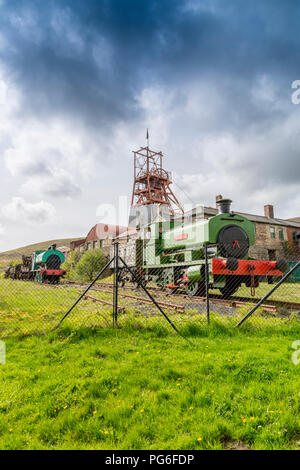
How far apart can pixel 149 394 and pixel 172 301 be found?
677 centimetres

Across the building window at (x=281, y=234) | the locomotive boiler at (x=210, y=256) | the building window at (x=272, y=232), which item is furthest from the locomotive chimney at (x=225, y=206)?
the building window at (x=281, y=234)

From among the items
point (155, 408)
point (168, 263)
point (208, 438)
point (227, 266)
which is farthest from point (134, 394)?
point (168, 263)

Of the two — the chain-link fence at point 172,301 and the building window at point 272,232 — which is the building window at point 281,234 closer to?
the building window at point 272,232

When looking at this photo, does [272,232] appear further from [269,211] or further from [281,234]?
[269,211]

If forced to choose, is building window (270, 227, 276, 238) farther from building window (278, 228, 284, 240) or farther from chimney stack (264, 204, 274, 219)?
chimney stack (264, 204, 274, 219)

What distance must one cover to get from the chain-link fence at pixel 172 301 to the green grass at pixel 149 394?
87 centimetres

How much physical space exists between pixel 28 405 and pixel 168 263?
9.89 metres

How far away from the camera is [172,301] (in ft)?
32.2

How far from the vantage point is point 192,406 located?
2.81m

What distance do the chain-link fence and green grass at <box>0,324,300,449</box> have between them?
872 millimetres

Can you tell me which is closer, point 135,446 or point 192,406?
point 135,446

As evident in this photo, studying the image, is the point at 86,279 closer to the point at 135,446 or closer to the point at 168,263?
the point at 168,263

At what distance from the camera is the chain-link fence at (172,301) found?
19.0 feet

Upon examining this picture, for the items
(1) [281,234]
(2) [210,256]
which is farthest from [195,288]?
(1) [281,234]
